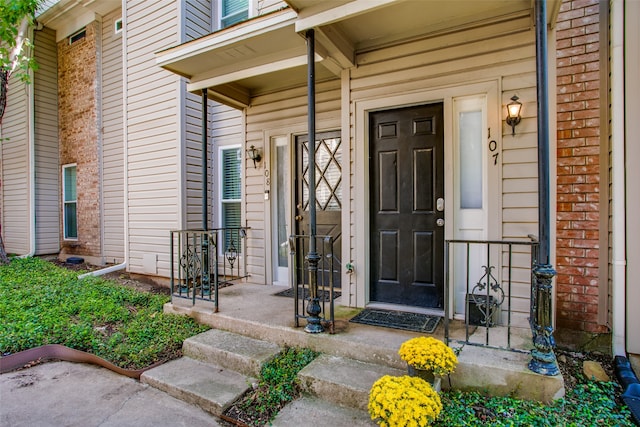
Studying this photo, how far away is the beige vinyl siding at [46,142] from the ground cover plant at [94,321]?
10.4 feet

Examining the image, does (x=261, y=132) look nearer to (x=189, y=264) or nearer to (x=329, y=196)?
(x=329, y=196)

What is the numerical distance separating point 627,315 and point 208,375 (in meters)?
3.32

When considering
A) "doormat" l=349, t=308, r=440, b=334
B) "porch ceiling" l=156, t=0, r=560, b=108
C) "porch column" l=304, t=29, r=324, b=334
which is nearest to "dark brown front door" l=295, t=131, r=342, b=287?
"porch ceiling" l=156, t=0, r=560, b=108

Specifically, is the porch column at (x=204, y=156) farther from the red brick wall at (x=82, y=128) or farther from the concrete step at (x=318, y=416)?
the red brick wall at (x=82, y=128)

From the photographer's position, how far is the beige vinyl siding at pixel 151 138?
5305 millimetres

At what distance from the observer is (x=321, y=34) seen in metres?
2.87

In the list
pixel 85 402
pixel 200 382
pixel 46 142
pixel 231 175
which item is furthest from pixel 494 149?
pixel 46 142

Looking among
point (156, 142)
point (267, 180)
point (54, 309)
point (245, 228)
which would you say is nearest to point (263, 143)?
point (267, 180)

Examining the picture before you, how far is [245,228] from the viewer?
4633mm

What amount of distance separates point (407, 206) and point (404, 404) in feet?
6.53

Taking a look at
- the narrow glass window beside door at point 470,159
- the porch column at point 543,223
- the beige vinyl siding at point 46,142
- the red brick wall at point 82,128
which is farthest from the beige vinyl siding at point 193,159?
the beige vinyl siding at point 46,142

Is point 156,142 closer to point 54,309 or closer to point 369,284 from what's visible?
point 54,309

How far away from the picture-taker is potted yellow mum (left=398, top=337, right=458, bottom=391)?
6.37 feet

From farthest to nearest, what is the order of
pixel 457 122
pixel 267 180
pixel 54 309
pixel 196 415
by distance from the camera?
pixel 267 180 → pixel 54 309 → pixel 457 122 → pixel 196 415
